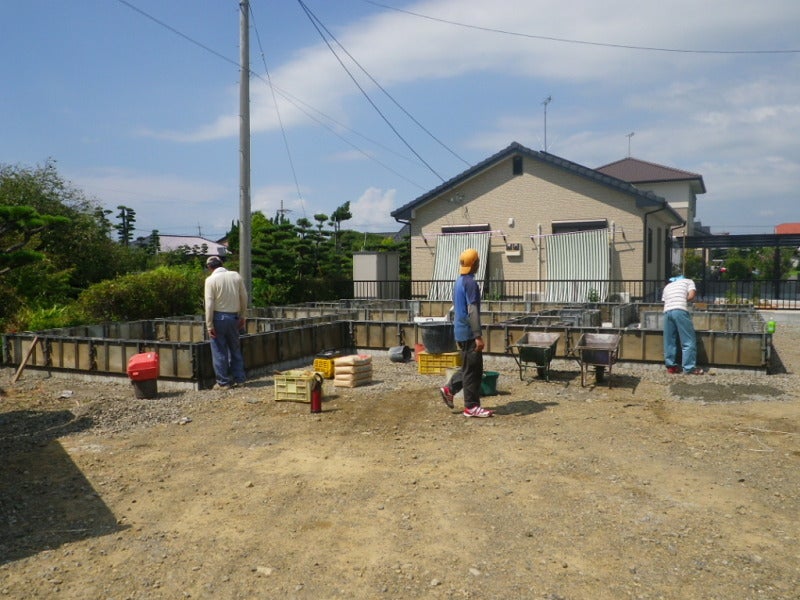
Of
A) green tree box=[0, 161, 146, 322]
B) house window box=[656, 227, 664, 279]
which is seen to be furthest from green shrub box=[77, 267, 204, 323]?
house window box=[656, 227, 664, 279]

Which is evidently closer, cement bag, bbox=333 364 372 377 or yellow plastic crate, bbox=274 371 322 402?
yellow plastic crate, bbox=274 371 322 402

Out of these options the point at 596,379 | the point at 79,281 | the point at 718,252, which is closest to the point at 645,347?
the point at 596,379

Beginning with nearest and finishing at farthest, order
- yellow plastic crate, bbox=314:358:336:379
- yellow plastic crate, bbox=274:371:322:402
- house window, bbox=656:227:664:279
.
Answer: yellow plastic crate, bbox=274:371:322:402, yellow plastic crate, bbox=314:358:336:379, house window, bbox=656:227:664:279

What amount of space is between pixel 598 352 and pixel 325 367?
15.0ft

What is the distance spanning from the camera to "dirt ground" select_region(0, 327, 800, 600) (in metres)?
4.12

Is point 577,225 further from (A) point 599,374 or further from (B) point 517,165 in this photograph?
(A) point 599,374

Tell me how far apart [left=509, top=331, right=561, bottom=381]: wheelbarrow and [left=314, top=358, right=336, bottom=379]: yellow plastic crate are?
317 cm

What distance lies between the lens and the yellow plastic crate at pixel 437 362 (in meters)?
11.5

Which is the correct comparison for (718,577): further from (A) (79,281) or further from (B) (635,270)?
(A) (79,281)

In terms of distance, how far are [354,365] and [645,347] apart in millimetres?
5366

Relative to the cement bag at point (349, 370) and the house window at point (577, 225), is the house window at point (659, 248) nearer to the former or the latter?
the house window at point (577, 225)

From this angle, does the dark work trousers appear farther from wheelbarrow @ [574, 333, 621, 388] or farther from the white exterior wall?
the white exterior wall

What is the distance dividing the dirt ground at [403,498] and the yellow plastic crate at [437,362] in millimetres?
2207

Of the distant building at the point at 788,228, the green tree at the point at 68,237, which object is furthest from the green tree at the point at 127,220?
the distant building at the point at 788,228
